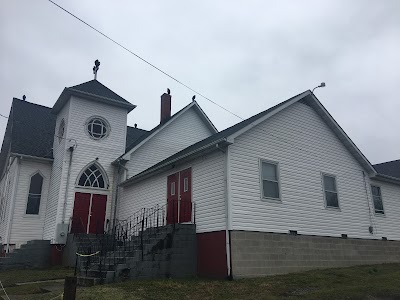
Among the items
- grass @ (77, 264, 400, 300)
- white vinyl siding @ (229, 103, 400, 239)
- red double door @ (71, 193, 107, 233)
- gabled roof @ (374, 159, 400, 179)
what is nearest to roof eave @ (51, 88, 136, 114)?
red double door @ (71, 193, 107, 233)

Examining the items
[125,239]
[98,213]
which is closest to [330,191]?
[125,239]

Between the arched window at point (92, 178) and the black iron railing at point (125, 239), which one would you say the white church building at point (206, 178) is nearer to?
the arched window at point (92, 178)

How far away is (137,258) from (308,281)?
541 cm

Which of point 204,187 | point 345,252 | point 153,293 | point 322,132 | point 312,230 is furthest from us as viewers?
point 322,132

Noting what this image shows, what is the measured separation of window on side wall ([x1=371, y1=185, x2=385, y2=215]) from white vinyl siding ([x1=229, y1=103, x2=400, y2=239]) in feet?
3.33

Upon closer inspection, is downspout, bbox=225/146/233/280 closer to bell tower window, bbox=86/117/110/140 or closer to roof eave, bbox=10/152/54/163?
bell tower window, bbox=86/117/110/140

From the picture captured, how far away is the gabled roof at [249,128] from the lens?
13500 millimetres

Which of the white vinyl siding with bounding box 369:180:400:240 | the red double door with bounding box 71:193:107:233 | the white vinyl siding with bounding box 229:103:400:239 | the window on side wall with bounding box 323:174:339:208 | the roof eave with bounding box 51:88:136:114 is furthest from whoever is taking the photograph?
the roof eave with bounding box 51:88:136:114

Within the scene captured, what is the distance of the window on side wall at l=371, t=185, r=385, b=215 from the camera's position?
19.3 meters

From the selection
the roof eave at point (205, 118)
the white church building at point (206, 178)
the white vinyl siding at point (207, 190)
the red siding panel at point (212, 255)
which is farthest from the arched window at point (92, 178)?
the red siding panel at point (212, 255)

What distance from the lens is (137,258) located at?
38.9 feet

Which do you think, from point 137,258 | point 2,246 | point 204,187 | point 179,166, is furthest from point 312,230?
point 2,246

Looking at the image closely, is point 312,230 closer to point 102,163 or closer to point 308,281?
point 308,281

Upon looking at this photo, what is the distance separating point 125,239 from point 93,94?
9350mm
